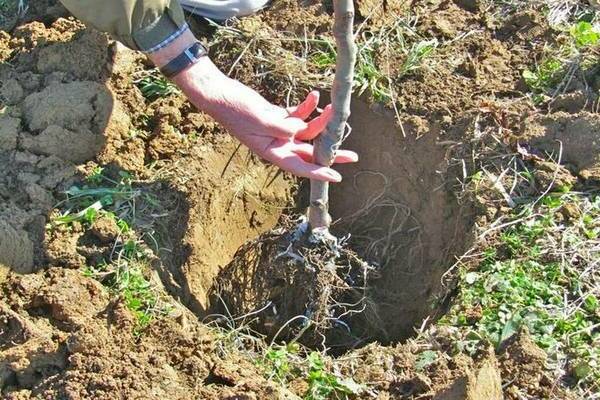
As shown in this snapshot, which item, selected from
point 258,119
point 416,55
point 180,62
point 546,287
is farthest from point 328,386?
point 416,55

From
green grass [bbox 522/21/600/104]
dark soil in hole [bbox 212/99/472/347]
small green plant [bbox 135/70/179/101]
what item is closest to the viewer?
dark soil in hole [bbox 212/99/472/347]

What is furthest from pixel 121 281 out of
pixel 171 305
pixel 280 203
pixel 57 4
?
pixel 57 4

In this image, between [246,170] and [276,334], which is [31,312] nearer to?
[276,334]

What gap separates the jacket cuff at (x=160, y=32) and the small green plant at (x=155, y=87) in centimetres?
41

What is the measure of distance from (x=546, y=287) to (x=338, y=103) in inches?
29.8

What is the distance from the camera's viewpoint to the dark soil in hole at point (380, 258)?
281cm

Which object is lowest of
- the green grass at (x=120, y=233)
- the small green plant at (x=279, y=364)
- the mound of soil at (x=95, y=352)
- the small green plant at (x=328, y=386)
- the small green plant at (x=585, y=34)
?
the small green plant at (x=328, y=386)

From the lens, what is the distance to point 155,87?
306 centimetres

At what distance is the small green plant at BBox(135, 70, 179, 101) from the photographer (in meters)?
3.06

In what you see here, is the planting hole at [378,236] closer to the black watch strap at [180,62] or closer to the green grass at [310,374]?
the green grass at [310,374]

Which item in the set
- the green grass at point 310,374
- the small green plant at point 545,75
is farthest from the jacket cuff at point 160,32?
the small green plant at point 545,75

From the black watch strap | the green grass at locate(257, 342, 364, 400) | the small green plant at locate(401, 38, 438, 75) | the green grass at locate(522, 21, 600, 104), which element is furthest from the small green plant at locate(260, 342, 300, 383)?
the green grass at locate(522, 21, 600, 104)

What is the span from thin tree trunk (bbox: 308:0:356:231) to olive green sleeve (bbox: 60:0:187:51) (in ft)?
1.74

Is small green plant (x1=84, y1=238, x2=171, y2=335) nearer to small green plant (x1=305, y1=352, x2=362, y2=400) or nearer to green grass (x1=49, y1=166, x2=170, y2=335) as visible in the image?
green grass (x1=49, y1=166, x2=170, y2=335)
